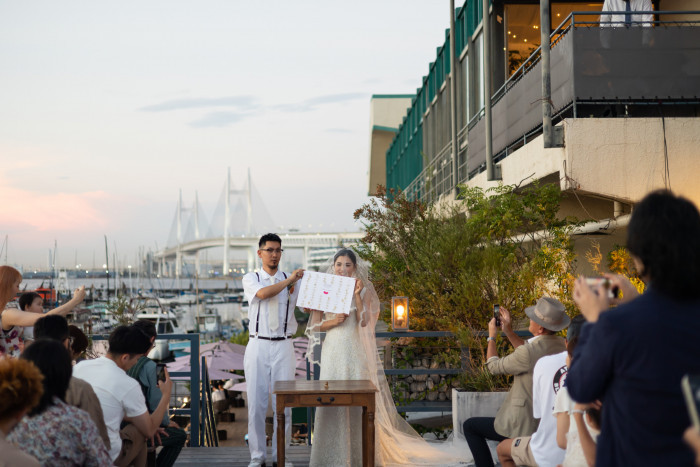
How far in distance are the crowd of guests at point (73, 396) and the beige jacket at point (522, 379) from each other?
2.46 meters

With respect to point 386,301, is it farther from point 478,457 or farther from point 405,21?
point 405,21

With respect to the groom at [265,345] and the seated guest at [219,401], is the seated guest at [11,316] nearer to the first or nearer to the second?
the groom at [265,345]

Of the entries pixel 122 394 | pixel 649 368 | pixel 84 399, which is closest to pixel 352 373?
pixel 122 394

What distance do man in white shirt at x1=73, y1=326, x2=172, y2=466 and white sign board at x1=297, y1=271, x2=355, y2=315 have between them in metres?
1.97

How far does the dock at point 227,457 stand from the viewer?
7.11 metres

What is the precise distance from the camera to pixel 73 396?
392cm

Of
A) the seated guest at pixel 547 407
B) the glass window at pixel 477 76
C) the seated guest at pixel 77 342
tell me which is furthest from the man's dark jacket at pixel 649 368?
the glass window at pixel 477 76

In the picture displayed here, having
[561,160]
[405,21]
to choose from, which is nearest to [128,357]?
[561,160]

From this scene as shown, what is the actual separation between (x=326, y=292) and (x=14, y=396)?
13.0ft

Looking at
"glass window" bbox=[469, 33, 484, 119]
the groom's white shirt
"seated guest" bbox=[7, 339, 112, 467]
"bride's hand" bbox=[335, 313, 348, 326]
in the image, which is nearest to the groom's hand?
the groom's white shirt

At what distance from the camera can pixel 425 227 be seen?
469 inches

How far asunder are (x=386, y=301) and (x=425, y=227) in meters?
1.46

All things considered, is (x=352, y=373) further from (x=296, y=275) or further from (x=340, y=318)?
(x=296, y=275)

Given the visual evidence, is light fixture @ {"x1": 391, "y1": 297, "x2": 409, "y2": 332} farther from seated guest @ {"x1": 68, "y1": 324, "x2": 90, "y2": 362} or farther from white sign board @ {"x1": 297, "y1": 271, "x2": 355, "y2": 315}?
seated guest @ {"x1": 68, "y1": 324, "x2": 90, "y2": 362}
